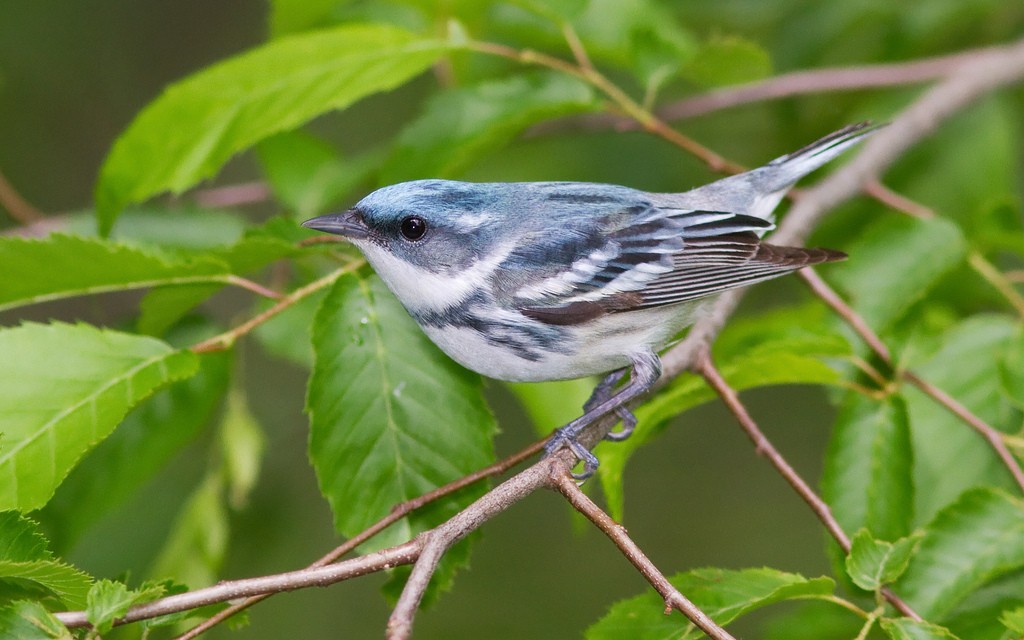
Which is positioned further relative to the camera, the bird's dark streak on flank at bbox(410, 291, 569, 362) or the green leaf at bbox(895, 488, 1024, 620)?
the bird's dark streak on flank at bbox(410, 291, 569, 362)

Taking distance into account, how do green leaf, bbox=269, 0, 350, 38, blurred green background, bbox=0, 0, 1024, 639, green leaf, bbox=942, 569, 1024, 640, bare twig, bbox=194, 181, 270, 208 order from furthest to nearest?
blurred green background, bbox=0, 0, 1024, 639, bare twig, bbox=194, 181, 270, 208, green leaf, bbox=269, 0, 350, 38, green leaf, bbox=942, 569, 1024, 640

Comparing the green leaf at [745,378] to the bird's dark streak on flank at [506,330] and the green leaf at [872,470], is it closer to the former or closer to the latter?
the green leaf at [872,470]

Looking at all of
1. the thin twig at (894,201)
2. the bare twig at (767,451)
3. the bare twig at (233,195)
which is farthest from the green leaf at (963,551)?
the bare twig at (233,195)

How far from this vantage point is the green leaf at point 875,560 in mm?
2045

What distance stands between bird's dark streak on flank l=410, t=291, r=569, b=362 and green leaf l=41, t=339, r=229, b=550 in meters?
0.75

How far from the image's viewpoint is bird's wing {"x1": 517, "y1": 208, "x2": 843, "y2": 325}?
2.65 metres

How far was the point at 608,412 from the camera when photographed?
2.67 m

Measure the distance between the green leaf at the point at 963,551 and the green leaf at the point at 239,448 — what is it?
1.96 metres

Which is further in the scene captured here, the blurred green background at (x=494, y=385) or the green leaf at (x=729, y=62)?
the blurred green background at (x=494, y=385)

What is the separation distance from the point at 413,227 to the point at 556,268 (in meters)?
0.42

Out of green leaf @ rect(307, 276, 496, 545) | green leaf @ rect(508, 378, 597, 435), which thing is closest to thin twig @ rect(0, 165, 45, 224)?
green leaf @ rect(307, 276, 496, 545)

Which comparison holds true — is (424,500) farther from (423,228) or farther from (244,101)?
(244,101)

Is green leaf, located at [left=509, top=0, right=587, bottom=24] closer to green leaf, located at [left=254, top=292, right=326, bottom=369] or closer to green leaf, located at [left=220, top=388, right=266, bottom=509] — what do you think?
green leaf, located at [left=254, top=292, right=326, bottom=369]

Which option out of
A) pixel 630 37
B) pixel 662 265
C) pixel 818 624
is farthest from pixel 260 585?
A: pixel 630 37
